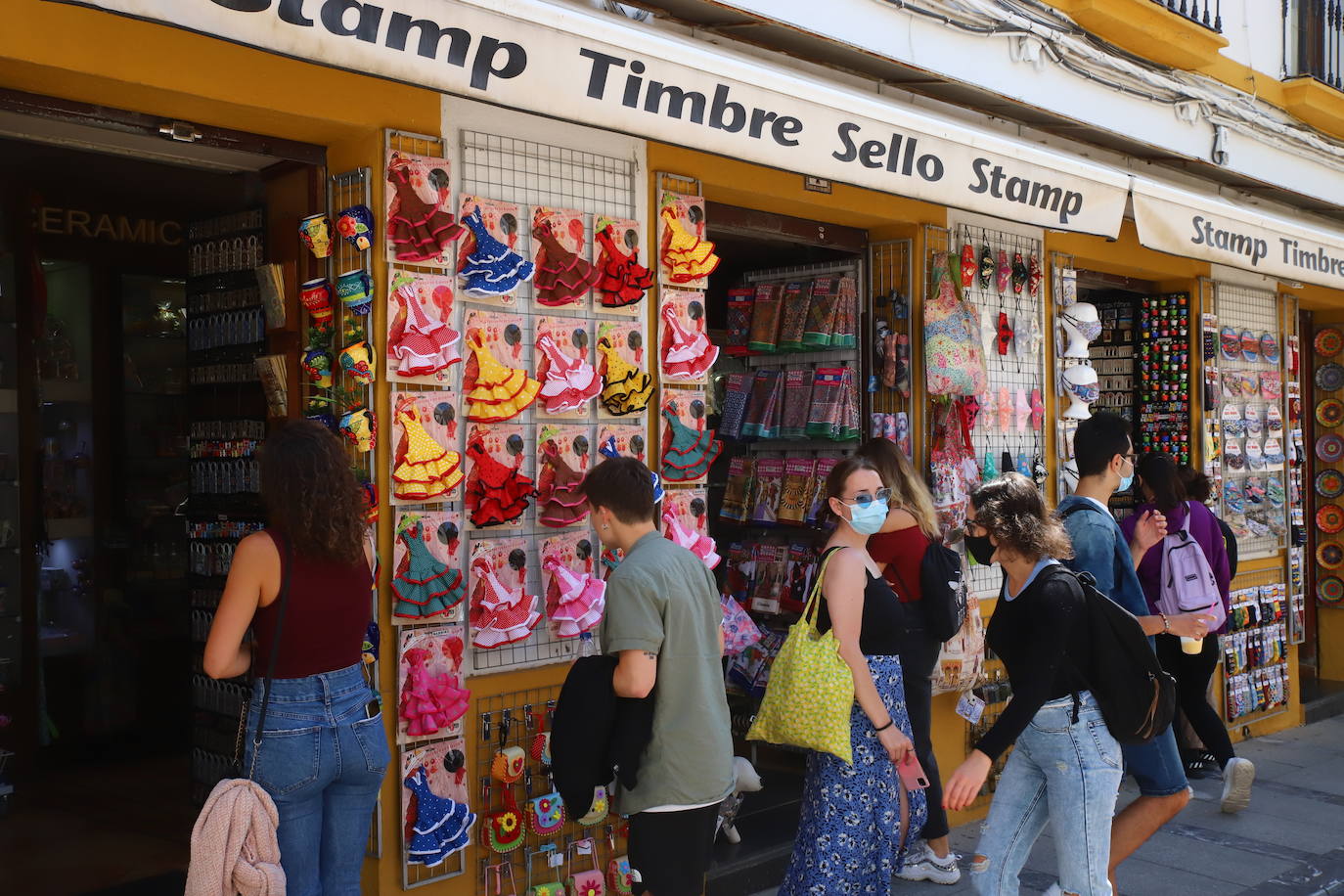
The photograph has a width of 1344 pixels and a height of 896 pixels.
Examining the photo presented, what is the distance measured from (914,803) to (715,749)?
1.92 metres

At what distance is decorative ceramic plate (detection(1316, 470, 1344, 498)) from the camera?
32.7 feet

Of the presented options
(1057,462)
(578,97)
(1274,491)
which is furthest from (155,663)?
(1274,491)

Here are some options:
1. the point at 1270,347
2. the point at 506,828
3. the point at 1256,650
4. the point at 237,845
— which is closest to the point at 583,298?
the point at 506,828

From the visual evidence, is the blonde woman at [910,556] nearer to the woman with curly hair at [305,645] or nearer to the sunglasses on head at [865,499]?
the sunglasses on head at [865,499]

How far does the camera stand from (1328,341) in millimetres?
10039

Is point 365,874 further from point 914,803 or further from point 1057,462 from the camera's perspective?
point 1057,462

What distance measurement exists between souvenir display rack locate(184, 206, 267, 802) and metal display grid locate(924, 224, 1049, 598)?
3313 mm

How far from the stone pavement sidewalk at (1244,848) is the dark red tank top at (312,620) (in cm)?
→ 306

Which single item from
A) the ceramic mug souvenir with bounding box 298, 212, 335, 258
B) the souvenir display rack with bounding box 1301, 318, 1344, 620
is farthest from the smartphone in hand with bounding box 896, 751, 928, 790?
the souvenir display rack with bounding box 1301, 318, 1344, 620

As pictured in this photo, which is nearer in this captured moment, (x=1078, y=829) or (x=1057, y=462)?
(x=1078, y=829)

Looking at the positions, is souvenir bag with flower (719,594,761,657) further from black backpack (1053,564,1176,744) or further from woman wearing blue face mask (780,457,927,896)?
black backpack (1053,564,1176,744)

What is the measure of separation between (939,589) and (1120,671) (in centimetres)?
139

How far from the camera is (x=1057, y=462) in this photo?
7.09 metres

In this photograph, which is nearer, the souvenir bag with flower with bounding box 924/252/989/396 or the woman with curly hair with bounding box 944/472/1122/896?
the woman with curly hair with bounding box 944/472/1122/896
